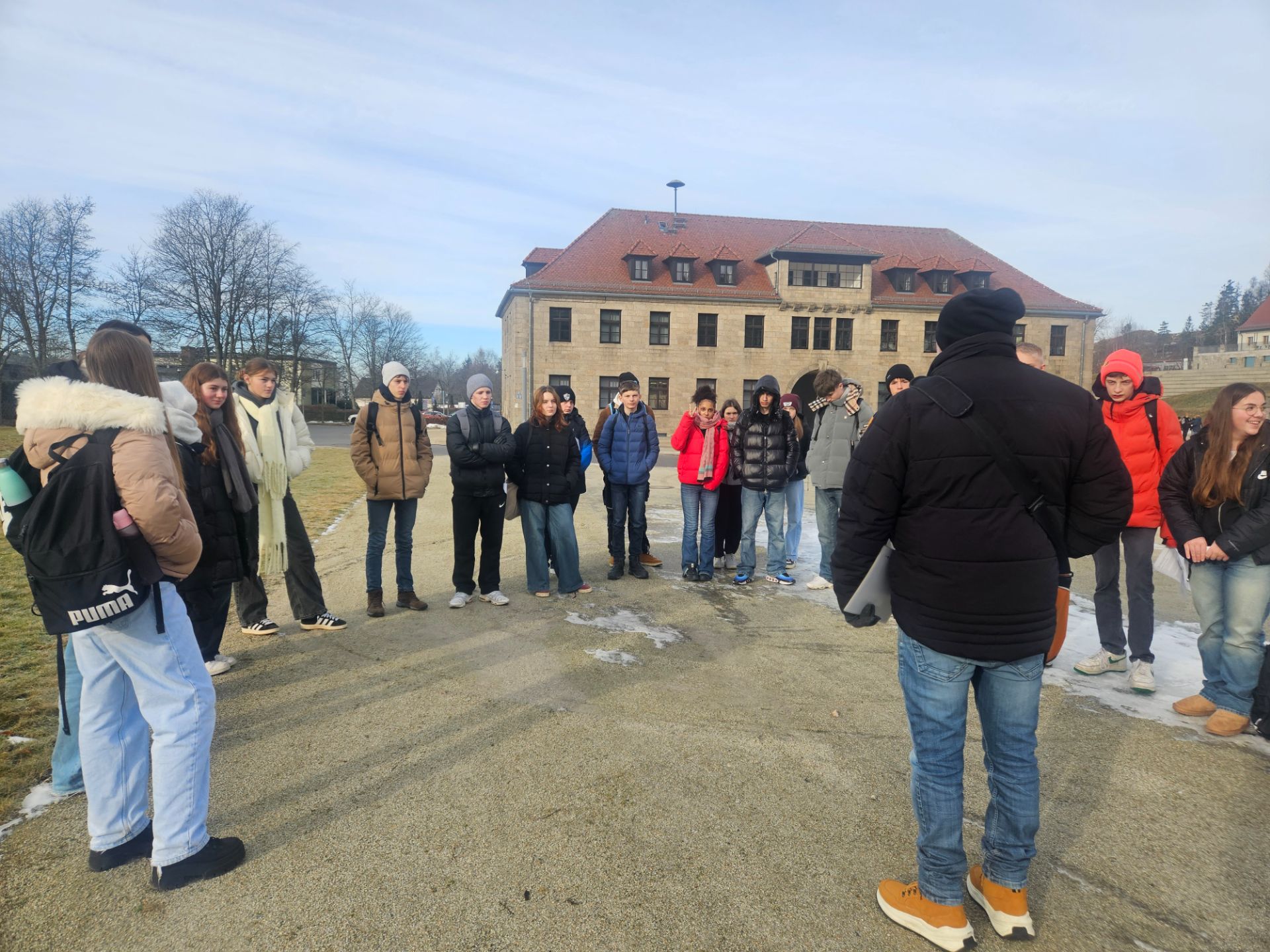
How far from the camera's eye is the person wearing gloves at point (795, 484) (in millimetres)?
7633

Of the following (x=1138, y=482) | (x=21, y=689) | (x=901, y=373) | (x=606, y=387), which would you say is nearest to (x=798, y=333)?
(x=606, y=387)

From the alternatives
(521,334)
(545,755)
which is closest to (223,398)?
(545,755)

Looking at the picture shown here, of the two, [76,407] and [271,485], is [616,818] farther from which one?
[271,485]

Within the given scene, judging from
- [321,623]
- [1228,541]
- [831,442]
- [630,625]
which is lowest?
[630,625]

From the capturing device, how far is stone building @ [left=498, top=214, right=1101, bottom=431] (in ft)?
124

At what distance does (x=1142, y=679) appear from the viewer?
15.1ft

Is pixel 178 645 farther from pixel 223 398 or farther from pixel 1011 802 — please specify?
pixel 1011 802

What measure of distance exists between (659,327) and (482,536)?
33.3m

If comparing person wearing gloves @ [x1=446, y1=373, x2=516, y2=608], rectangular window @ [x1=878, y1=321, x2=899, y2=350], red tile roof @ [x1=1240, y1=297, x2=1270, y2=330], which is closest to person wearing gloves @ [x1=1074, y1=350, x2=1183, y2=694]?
person wearing gloves @ [x1=446, y1=373, x2=516, y2=608]

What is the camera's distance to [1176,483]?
4.29 meters

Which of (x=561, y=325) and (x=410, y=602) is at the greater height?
(x=561, y=325)

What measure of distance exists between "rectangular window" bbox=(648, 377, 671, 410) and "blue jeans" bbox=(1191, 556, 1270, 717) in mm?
34875

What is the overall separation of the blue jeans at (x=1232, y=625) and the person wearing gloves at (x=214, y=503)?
583 centimetres

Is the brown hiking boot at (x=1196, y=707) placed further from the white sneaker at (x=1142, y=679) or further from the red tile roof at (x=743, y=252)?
the red tile roof at (x=743, y=252)
